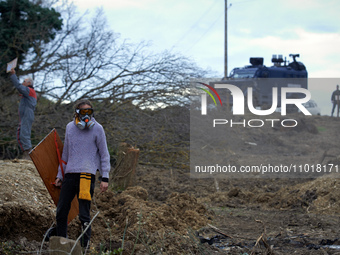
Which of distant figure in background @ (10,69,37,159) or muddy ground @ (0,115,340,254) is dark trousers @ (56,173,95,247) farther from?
distant figure in background @ (10,69,37,159)

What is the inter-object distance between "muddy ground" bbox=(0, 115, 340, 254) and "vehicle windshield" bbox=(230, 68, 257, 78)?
12.8 m

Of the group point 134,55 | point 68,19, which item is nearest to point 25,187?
point 134,55

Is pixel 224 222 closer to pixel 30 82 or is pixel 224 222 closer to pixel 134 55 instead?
pixel 30 82

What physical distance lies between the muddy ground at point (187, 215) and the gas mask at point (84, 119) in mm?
860

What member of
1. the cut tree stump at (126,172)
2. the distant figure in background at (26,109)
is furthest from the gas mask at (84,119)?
the cut tree stump at (126,172)

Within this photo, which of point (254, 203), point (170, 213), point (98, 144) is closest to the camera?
point (98, 144)

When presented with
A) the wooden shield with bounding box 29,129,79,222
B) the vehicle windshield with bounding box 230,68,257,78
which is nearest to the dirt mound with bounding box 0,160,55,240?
the wooden shield with bounding box 29,129,79,222

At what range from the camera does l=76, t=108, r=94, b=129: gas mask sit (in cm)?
499

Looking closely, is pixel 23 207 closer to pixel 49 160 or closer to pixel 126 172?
pixel 49 160

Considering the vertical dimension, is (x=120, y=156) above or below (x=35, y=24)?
below

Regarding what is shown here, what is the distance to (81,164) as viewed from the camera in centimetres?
499

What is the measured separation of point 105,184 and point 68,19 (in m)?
10.6

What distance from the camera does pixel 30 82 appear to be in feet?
29.8

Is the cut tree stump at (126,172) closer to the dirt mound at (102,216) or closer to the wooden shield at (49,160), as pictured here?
the dirt mound at (102,216)
